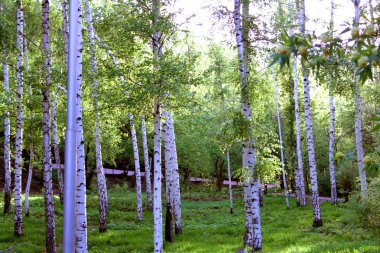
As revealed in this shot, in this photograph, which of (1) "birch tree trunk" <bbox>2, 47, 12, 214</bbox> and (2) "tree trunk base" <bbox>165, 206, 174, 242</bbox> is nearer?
(2) "tree trunk base" <bbox>165, 206, 174, 242</bbox>

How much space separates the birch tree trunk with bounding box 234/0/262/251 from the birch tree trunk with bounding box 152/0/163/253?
2.16 m

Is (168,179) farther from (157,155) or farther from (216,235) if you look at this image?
(157,155)

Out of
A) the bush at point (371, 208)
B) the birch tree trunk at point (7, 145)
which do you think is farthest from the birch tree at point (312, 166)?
the birch tree trunk at point (7, 145)

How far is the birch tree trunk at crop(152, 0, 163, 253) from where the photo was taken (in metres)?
8.79

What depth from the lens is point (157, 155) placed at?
913 cm

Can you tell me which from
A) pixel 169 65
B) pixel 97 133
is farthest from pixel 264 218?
pixel 169 65

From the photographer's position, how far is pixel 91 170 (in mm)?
30344

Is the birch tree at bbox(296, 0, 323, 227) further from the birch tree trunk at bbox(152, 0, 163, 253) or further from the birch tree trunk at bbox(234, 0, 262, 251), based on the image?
the birch tree trunk at bbox(152, 0, 163, 253)

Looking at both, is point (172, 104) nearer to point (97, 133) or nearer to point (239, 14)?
point (239, 14)

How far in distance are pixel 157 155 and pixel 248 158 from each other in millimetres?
2448

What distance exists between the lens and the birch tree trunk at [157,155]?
28.8 ft

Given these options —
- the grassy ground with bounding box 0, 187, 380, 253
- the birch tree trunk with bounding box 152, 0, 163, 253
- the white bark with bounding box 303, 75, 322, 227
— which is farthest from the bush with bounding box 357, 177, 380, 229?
the birch tree trunk with bounding box 152, 0, 163, 253

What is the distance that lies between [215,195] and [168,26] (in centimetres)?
2554

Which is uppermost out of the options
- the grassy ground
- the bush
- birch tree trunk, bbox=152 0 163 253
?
birch tree trunk, bbox=152 0 163 253
